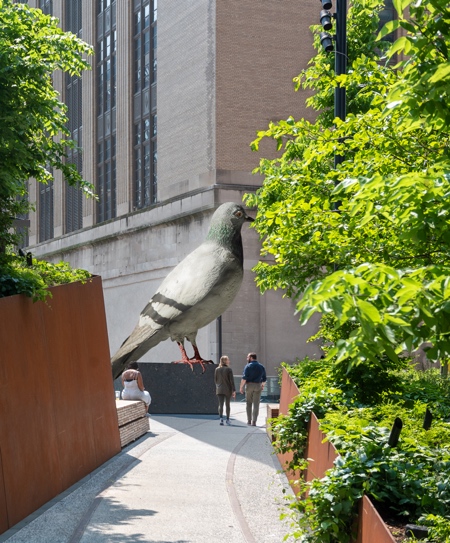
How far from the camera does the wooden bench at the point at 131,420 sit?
60.5 feet

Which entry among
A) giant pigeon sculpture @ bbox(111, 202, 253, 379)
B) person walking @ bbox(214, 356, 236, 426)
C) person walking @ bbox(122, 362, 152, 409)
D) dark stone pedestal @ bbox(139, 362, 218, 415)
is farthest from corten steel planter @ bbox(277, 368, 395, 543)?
dark stone pedestal @ bbox(139, 362, 218, 415)

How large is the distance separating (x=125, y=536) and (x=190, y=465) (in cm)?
574

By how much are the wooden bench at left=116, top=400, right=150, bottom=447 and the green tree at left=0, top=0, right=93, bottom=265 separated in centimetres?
601

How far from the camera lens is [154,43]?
43594 millimetres

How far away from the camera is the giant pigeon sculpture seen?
1160 cm

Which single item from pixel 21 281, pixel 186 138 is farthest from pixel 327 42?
pixel 186 138

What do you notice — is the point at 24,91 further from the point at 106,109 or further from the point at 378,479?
the point at 106,109

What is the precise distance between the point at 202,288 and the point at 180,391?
49.4 feet

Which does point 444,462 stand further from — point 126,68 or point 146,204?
point 126,68

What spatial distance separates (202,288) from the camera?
38.1 feet

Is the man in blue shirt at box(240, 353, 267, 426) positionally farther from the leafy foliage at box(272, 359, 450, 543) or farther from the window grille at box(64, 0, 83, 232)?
the window grille at box(64, 0, 83, 232)

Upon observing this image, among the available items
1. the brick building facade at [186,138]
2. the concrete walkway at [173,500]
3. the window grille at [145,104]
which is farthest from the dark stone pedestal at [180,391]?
the window grille at [145,104]

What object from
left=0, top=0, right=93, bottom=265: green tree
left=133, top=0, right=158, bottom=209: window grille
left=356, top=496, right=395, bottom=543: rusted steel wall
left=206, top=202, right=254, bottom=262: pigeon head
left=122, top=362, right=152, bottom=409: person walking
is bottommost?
left=356, top=496, right=395, bottom=543: rusted steel wall

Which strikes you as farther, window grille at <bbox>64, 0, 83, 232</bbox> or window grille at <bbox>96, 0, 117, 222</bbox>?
window grille at <bbox>64, 0, 83, 232</bbox>
